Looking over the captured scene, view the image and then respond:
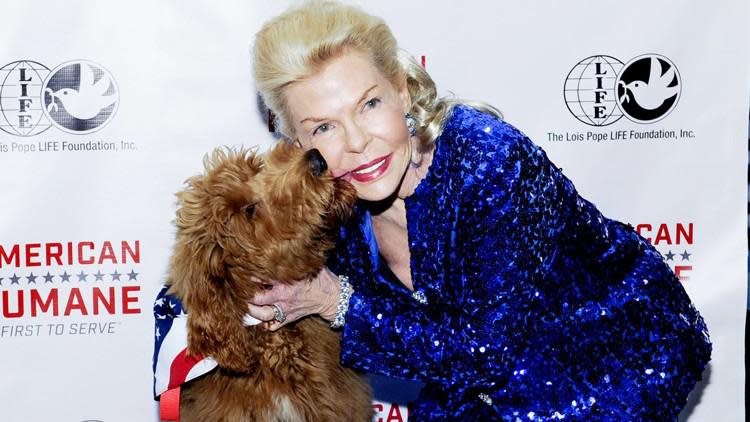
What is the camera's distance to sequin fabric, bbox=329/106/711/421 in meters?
2.10

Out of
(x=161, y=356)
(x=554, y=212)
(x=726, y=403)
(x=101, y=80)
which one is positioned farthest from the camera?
(x=726, y=403)

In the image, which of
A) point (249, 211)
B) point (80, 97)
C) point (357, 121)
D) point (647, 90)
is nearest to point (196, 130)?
point (80, 97)

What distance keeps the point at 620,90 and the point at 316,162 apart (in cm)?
178

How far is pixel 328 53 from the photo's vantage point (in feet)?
7.22

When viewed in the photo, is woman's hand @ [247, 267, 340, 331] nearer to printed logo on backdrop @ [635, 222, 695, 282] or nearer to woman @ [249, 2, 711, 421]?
woman @ [249, 2, 711, 421]

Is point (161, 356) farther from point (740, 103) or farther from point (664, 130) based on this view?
point (740, 103)

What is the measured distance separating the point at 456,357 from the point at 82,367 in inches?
Result: 80.5

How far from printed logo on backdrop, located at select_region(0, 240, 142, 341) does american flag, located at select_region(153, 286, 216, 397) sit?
1050 millimetres

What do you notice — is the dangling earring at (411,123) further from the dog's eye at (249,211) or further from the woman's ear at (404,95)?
the dog's eye at (249,211)

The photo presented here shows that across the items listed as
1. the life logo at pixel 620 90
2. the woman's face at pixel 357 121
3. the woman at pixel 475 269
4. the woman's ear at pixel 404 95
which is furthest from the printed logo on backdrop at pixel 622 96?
the woman's face at pixel 357 121

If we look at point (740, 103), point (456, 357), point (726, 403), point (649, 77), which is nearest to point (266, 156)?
point (456, 357)

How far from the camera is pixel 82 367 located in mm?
3471

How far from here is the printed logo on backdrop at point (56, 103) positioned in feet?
10.9

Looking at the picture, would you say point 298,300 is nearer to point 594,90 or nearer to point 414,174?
point 414,174
